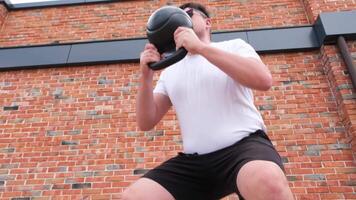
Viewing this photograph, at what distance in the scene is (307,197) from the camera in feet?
11.0

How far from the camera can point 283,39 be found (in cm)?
441

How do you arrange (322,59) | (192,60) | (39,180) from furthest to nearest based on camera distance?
(322,59) < (39,180) < (192,60)

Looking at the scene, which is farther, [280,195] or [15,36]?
[15,36]

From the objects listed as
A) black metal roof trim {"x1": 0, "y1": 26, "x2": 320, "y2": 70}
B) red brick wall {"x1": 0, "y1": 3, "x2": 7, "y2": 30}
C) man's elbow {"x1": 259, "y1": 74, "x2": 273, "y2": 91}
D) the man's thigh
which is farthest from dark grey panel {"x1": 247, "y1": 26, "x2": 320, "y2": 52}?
red brick wall {"x1": 0, "y1": 3, "x2": 7, "y2": 30}

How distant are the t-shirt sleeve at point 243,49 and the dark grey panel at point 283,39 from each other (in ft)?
8.53

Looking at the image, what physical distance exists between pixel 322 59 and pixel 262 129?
115 inches

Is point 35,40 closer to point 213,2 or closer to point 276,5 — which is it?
point 213,2

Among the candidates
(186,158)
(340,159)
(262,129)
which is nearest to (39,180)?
(186,158)

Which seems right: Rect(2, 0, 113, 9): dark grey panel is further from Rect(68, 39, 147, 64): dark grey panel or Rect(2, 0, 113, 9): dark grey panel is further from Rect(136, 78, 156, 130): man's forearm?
Rect(136, 78, 156, 130): man's forearm

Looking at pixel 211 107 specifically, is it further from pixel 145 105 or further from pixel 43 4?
pixel 43 4

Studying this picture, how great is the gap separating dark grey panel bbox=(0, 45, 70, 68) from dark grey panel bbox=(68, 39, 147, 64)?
0.48 ft

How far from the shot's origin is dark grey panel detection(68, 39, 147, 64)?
15.0 ft

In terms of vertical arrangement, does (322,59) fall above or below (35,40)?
below

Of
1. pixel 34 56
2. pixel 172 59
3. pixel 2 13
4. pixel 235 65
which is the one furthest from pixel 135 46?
pixel 235 65
